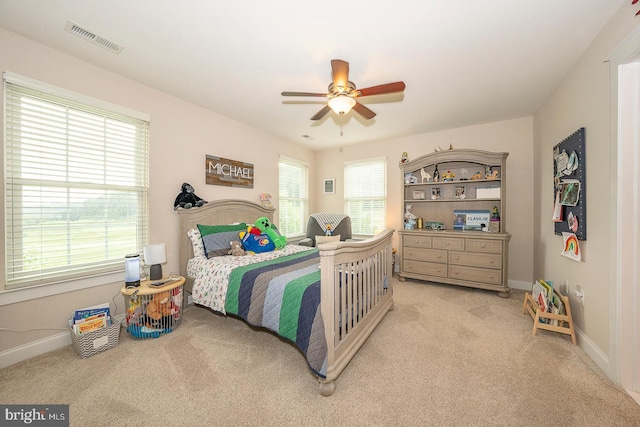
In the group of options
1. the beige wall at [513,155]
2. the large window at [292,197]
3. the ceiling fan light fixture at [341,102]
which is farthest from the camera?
the large window at [292,197]

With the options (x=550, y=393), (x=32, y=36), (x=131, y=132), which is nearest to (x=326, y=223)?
(x=131, y=132)

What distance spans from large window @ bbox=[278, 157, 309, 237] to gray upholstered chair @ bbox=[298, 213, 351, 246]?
1.64 ft

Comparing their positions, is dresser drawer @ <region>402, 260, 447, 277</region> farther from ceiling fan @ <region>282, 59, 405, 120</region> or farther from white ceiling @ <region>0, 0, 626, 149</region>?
ceiling fan @ <region>282, 59, 405, 120</region>

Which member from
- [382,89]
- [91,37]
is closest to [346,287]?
[382,89]

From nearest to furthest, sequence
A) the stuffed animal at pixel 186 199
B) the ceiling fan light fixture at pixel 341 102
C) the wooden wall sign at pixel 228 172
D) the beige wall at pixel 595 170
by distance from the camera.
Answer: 1. the beige wall at pixel 595 170
2. the ceiling fan light fixture at pixel 341 102
3. the stuffed animal at pixel 186 199
4. the wooden wall sign at pixel 228 172

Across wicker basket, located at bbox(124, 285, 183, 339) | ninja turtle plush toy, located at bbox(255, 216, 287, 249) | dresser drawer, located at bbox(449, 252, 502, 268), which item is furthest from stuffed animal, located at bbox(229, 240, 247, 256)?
dresser drawer, located at bbox(449, 252, 502, 268)

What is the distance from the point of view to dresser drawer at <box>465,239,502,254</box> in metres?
3.48

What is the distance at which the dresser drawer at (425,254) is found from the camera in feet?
12.7

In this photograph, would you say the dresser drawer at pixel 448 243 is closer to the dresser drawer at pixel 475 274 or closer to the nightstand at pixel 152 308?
the dresser drawer at pixel 475 274

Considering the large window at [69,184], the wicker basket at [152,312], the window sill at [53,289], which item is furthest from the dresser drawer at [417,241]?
the window sill at [53,289]

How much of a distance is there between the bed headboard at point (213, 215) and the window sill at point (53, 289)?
66cm

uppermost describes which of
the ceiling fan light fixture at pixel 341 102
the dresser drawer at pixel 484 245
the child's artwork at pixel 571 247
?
the ceiling fan light fixture at pixel 341 102

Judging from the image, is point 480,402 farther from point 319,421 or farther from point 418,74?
point 418,74

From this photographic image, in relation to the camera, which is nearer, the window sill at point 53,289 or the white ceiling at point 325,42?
the white ceiling at point 325,42
